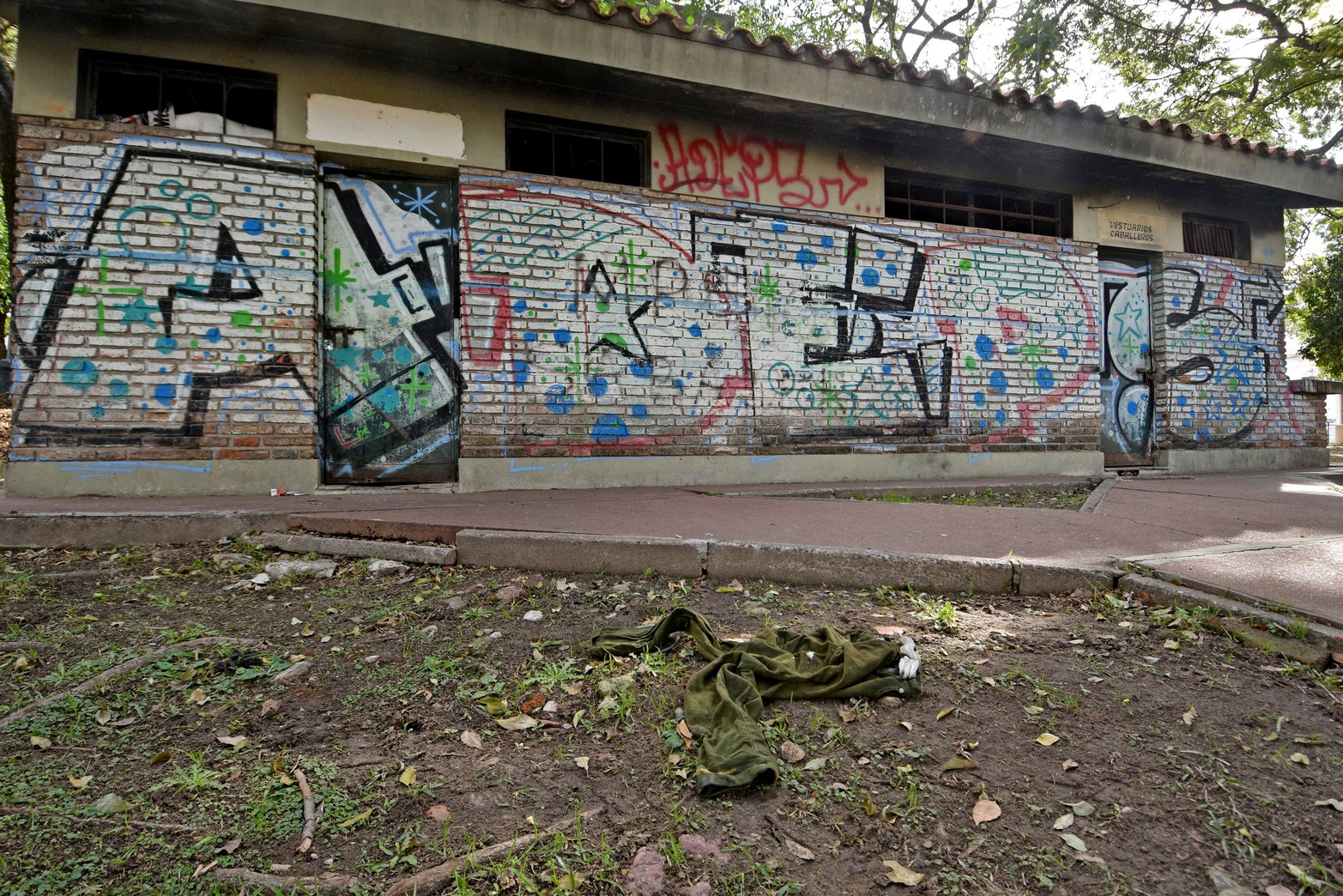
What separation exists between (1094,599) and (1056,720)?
1.19 meters

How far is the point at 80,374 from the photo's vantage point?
15.2 feet

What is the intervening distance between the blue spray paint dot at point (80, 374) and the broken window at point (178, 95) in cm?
179

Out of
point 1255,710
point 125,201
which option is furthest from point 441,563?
point 125,201

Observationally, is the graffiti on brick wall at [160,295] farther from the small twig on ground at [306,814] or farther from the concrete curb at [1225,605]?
the concrete curb at [1225,605]

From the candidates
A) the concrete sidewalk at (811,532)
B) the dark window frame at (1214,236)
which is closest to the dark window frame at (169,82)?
the concrete sidewalk at (811,532)

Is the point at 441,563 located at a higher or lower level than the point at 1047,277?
lower

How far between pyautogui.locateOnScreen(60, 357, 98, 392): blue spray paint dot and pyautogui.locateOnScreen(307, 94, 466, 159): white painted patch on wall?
7.52 ft

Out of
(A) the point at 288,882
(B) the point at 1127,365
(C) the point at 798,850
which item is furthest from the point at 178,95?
(B) the point at 1127,365

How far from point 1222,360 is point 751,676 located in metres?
9.12

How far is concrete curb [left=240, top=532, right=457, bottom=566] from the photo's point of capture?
3516 millimetres

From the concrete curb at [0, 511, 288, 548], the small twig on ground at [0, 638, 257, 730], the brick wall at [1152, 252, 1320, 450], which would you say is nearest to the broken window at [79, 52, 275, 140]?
the concrete curb at [0, 511, 288, 548]

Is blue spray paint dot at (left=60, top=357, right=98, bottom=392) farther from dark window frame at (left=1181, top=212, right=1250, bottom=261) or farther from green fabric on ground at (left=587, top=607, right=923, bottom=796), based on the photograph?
dark window frame at (left=1181, top=212, right=1250, bottom=261)

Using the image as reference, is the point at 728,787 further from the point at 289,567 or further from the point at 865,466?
the point at 865,466

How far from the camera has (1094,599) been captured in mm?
2885
